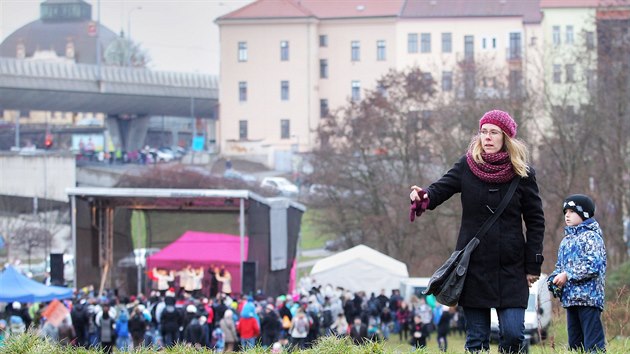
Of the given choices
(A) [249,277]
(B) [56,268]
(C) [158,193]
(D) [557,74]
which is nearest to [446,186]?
(A) [249,277]

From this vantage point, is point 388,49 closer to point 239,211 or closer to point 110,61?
point 110,61

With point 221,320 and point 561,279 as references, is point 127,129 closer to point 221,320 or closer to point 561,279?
point 221,320

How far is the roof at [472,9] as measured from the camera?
118 metres

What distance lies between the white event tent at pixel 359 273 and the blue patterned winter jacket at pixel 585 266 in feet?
89.0

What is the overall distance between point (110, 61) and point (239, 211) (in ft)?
409

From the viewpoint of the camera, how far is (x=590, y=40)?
4900 cm

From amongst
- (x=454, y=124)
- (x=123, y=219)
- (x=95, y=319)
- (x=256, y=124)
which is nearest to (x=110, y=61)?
(x=256, y=124)

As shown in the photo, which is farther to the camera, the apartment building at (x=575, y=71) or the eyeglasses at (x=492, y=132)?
the apartment building at (x=575, y=71)

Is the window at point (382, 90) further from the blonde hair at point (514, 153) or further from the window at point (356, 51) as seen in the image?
the window at point (356, 51)

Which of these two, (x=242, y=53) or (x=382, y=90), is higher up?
(x=242, y=53)

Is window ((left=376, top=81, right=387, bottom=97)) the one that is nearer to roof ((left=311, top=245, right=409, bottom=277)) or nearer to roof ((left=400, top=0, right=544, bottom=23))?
roof ((left=311, top=245, right=409, bottom=277))

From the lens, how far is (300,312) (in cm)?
2631

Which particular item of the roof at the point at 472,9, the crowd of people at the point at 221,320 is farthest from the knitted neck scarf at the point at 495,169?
the roof at the point at 472,9

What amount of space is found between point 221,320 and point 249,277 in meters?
7.17
